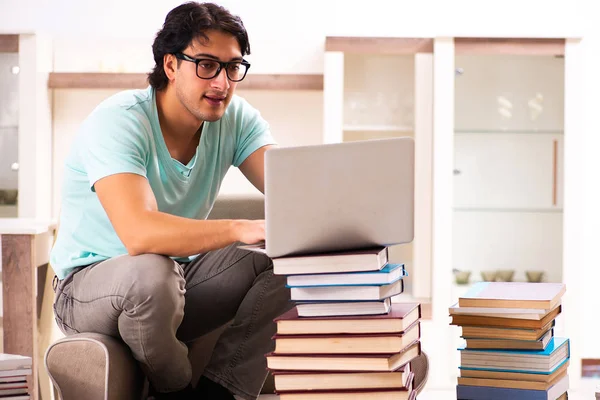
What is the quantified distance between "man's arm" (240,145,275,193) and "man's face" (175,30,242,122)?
20cm

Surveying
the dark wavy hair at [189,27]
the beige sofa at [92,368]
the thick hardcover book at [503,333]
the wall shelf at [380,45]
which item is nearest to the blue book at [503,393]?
the thick hardcover book at [503,333]

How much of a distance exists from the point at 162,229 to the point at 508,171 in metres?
2.34

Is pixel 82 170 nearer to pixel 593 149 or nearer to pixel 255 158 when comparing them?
pixel 255 158

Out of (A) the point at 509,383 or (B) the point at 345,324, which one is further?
(A) the point at 509,383

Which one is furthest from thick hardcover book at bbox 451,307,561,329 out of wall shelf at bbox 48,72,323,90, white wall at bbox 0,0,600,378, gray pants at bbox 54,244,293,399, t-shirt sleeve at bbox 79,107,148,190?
white wall at bbox 0,0,600,378

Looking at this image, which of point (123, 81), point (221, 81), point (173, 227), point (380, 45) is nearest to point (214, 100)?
point (221, 81)

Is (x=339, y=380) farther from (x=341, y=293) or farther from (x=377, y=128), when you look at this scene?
(x=377, y=128)

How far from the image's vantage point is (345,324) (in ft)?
4.71

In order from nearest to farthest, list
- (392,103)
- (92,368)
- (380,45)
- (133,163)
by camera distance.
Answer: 1. (92,368)
2. (133,163)
3. (380,45)
4. (392,103)

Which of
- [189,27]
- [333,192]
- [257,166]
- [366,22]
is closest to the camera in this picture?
[333,192]

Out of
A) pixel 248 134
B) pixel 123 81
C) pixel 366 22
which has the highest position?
pixel 366 22

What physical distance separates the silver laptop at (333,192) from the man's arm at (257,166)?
0.64m

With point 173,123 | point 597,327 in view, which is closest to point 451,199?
Answer: point 597,327

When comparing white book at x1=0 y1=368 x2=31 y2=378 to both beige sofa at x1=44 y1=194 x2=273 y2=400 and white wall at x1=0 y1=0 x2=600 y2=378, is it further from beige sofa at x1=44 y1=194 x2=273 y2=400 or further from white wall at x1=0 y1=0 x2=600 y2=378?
white wall at x1=0 y1=0 x2=600 y2=378
